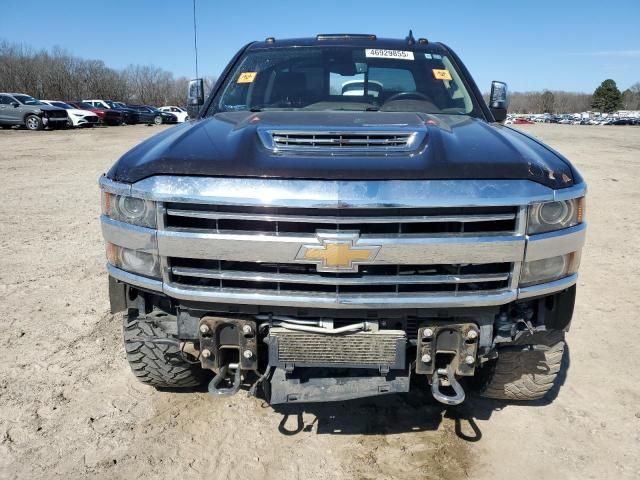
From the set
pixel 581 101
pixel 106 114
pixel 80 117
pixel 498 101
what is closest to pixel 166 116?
pixel 106 114

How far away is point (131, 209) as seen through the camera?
7.94 feet

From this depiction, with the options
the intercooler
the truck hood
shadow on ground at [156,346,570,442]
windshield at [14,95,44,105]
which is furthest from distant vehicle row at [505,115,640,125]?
the intercooler

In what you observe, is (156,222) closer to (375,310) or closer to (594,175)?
(375,310)

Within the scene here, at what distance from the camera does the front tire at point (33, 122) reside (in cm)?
2603

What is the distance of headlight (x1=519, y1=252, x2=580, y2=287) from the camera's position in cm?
234

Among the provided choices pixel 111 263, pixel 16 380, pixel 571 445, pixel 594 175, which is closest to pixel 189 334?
pixel 111 263

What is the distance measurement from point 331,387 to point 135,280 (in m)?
1.08

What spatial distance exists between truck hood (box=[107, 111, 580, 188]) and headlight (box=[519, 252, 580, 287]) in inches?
13.2

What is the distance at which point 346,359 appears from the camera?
2484 mm

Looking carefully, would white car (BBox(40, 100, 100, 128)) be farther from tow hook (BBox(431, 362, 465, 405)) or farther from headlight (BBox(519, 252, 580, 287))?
headlight (BBox(519, 252, 580, 287))

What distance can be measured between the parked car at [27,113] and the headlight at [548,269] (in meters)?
28.2

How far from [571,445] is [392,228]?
1.72m

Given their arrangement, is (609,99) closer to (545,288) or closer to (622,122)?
(622,122)

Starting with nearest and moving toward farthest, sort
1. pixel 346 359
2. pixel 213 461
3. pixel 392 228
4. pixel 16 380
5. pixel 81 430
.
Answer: pixel 392 228, pixel 346 359, pixel 213 461, pixel 81 430, pixel 16 380
